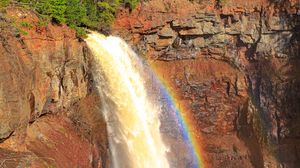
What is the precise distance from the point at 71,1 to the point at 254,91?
46.0ft

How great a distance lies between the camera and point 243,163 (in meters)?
26.1

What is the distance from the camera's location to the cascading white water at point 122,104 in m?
19.0

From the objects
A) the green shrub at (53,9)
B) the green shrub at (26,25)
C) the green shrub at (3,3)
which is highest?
the green shrub at (53,9)

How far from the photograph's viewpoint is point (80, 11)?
19.8 m

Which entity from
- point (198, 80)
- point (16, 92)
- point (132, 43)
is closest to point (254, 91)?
point (198, 80)

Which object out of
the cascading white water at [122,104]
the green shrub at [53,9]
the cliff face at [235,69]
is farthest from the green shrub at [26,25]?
the cliff face at [235,69]

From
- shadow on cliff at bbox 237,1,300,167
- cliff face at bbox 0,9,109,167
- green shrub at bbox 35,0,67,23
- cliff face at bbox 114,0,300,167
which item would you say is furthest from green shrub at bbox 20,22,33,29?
shadow on cliff at bbox 237,1,300,167

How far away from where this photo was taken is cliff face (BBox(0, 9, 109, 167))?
39.7ft

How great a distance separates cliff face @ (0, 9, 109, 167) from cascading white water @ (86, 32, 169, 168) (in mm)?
681

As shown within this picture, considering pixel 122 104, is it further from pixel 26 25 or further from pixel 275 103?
pixel 275 103

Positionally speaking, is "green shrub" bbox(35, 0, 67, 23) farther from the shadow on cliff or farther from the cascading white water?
the shadow on cliff

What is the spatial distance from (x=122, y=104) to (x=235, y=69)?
10976 millimetres

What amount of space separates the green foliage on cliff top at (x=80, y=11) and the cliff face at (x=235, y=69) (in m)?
2.49

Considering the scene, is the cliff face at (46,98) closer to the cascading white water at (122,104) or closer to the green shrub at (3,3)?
the green shrub at (3,3)
